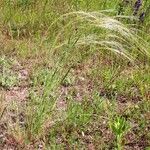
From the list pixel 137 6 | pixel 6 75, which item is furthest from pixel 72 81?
pixel 137 6

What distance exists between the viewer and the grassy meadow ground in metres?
3.46

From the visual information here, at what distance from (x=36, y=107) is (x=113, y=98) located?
0.87 meters

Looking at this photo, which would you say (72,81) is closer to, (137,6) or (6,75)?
(6,75)

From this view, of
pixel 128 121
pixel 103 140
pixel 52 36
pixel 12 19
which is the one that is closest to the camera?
pixel 103 140

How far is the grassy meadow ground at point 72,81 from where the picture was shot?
3.46m

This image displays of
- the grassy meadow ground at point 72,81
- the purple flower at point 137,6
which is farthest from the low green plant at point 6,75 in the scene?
the purple flower at point 137,6

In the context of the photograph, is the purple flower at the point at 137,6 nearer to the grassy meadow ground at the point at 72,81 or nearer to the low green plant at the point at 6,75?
the grassy meadow ground at the point at 72,81

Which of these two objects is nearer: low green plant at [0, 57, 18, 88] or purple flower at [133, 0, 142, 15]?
low green plant at [0, 57, 18, 88]

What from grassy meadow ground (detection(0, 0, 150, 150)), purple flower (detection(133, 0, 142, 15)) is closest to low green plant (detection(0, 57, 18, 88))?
grassy meadow ground (detection(0, 0, 150, 150))

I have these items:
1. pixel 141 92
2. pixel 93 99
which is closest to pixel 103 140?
pixel 93 99

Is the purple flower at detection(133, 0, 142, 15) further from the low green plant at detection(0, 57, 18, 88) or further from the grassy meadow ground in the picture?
the low green plant at detection(0, 57, 18, 88)

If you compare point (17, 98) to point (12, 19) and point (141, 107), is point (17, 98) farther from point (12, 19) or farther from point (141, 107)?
point (12, 19)

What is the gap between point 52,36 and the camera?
16.8 feet

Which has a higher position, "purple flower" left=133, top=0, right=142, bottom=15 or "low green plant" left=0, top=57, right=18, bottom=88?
"purple flower" left=133, top=0, right=142, bottom=15
